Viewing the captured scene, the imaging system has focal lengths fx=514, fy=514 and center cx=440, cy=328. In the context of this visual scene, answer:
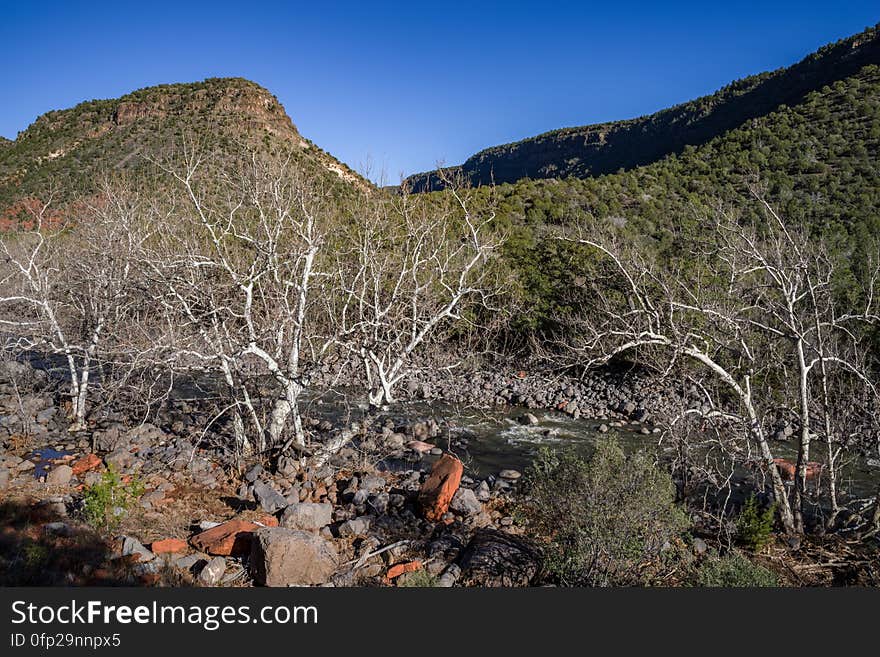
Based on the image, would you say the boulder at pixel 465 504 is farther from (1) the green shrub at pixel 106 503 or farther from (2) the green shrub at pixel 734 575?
(1) the green shrub at pixel 106 503

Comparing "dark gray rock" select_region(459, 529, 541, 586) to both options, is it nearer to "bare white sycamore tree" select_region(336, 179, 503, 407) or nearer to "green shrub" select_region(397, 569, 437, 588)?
"green shrub" select_region(397, 569, 437, 588)

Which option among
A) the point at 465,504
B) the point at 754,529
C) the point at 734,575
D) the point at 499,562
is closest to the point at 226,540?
the point at 499,562

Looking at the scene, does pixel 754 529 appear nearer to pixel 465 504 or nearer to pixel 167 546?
pixel 465 504

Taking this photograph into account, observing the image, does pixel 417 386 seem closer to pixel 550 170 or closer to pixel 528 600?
pixel 528 600

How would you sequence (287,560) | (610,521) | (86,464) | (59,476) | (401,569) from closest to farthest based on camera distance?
(287,560) → (610,521) → (401,569) → (59,476) → (86,464)

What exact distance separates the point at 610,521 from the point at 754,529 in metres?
2.79

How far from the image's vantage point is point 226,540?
5500 mm

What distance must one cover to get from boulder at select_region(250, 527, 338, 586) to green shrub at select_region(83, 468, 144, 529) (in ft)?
6.02

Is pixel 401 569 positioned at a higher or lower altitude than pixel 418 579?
lower

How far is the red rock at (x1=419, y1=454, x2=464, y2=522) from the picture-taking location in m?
7.35

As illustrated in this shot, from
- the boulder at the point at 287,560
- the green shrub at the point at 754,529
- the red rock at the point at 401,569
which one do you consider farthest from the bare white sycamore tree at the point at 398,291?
the green shrub at the point at 754,529

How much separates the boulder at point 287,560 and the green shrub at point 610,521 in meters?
2.30

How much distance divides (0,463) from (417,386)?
9.71 metres

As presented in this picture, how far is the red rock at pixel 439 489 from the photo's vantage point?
289 inches
